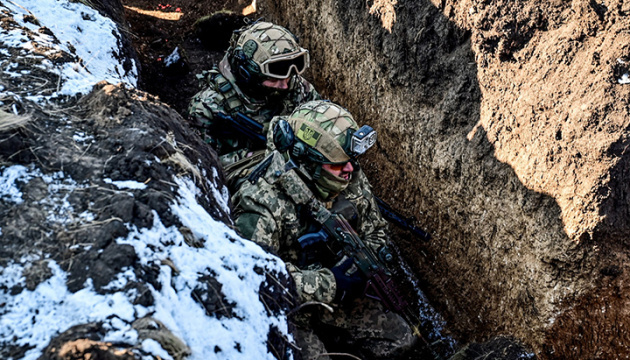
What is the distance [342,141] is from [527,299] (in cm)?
185

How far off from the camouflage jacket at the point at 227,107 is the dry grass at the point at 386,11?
1.19 m

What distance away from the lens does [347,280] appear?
4.12 metres

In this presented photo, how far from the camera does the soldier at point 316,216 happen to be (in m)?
4.07

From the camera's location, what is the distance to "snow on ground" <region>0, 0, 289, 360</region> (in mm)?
2133

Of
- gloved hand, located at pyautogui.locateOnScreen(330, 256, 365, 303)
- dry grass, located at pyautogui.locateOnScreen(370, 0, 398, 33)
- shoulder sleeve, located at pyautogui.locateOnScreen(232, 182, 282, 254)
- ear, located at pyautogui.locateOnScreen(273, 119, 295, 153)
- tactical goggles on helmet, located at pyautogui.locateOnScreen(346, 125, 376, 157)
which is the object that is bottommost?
gloved hand, located at pyautogui.locateOnScreen(330, 256, 365, 303)

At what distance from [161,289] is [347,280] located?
6.63 ft

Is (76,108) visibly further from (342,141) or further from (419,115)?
(419,115)

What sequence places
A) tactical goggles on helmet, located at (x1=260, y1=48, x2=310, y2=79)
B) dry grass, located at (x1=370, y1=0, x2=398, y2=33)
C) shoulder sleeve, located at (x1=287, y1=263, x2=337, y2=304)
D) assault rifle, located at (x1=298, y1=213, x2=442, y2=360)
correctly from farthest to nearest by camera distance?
tactical goggles on helmet, located at (x1=260, y1=48, x2=310, y2=79) < dry grass, located at (x1=370, y1=0, x2=398, y2=33) < assault rifle, located at (x1=298, y1=213, x2=442, y2=360) < shoulder sleeve, located at (x1=287, y1=263, x2=337, y2=304)

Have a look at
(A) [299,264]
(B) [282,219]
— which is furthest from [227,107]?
(A) [299,264]

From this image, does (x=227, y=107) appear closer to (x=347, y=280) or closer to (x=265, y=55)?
(x=265, y=55)

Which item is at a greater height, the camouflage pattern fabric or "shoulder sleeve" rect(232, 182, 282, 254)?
the camouflage pattern fabric

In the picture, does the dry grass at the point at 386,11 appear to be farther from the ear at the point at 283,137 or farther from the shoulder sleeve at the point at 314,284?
the shoulder sleeve at the point at 314,284

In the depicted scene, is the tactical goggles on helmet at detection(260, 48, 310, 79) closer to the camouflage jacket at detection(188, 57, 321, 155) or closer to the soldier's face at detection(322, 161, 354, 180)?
the camouflage jacket at detection(188, 57, 321, 155)

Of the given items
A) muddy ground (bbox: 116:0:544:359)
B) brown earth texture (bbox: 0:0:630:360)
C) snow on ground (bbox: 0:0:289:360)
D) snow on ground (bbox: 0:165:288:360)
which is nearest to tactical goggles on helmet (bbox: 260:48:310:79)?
brown earth texture (bbox: 0:0:630:360)
